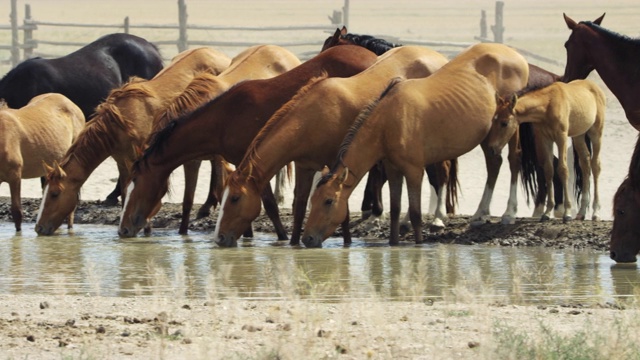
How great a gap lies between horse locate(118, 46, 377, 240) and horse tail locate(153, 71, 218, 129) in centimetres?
19

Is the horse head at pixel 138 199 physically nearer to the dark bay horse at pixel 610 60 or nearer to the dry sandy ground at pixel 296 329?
the dark bay horse at pixel 610 60

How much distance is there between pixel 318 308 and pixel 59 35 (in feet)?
164

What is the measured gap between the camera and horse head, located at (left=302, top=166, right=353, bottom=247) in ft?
36.2

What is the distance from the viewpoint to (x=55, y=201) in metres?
12.6

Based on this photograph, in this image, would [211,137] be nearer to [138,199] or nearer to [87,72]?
[138,199]

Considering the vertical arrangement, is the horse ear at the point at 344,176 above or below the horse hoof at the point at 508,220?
above

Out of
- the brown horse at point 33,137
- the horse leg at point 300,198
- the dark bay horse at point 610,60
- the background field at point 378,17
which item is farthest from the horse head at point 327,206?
the background field at point 378,17

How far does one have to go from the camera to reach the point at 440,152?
11898 millimetres

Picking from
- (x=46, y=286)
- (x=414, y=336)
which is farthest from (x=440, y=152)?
(x=414, y=336)

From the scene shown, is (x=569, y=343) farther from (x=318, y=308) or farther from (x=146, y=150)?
(x=146, y=150)

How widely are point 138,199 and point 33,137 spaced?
1.78 m

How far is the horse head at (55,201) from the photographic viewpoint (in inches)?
495

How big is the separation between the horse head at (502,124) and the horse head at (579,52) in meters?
0.59

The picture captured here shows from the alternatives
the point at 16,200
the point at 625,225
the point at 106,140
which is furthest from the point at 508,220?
the point at 16,200
